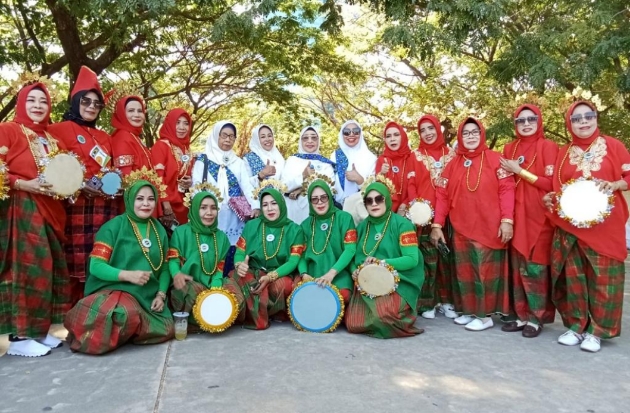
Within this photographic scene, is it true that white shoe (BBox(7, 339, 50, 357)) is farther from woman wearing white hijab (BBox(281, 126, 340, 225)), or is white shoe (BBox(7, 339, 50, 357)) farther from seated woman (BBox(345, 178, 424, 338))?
woman wearing white hijab (BBox(281, 126, 340, 225))

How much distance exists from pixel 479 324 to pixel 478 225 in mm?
879

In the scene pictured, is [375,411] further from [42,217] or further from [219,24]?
[219,24]

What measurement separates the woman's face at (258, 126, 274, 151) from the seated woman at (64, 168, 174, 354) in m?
1.66

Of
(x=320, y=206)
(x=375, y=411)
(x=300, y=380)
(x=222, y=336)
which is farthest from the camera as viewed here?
(x=320, y=206)

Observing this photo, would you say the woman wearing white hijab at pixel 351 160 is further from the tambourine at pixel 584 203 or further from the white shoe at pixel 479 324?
the tambourine at pixel 584 203

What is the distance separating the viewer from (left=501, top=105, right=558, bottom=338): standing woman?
4.53 meters

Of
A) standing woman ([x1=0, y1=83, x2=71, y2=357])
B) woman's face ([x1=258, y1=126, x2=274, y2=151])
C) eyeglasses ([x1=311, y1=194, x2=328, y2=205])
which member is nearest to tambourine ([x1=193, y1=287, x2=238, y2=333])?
standing woman ([x1=0, y1=83, x2=71, y2=357])

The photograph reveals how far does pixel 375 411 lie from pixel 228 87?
1157cm

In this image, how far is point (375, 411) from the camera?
300 centimetres

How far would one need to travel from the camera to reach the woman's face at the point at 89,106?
181 inches

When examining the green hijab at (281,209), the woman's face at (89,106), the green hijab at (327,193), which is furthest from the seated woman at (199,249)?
the woman's face at (89,106)

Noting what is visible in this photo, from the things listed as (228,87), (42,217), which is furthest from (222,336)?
(228,87)

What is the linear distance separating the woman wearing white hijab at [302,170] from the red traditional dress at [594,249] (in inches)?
92.2

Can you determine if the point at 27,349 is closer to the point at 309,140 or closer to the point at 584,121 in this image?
the point at 309,140
